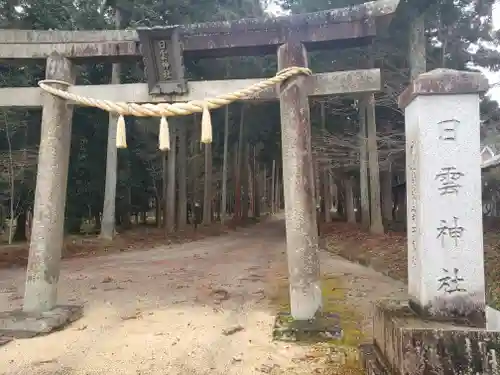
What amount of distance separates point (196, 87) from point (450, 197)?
358 centimetres

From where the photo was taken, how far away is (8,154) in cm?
1669

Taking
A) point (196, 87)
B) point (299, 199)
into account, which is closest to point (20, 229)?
point (196, 87)

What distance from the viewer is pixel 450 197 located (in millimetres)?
Result: 3439

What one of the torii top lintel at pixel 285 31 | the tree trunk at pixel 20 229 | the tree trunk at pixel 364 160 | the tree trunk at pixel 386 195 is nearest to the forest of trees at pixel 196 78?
the tree trunk at pixel 20 229

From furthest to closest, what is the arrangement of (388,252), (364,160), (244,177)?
(244,177)
(364,160)
(388,252)

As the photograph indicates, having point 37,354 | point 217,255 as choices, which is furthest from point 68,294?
point 217,255

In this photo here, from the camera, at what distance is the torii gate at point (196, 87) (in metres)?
5.27

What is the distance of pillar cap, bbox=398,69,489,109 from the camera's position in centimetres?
340

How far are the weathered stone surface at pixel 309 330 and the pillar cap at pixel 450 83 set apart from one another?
2854mm

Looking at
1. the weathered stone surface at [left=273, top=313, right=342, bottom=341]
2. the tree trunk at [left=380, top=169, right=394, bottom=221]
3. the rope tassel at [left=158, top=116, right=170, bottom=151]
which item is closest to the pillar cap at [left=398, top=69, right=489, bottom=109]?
the rope tassel at [left=158, top=116, right=170, bottom=151]

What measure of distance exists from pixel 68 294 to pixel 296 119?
220 inches

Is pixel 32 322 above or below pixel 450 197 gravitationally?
below

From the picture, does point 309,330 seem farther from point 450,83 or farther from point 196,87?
point 196,87

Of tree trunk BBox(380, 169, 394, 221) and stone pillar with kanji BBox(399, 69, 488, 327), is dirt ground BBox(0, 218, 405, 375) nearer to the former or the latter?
stone pillar with kanji BBox(399, 69, 488, 327)
